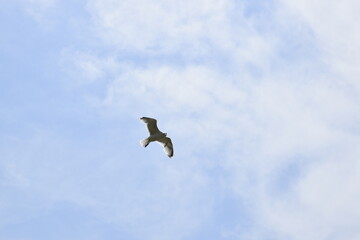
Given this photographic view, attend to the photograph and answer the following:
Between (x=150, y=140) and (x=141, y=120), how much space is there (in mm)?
2666

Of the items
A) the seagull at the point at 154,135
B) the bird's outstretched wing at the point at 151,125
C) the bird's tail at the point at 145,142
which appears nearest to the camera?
the bird's outstretched wing at the point at 151,125

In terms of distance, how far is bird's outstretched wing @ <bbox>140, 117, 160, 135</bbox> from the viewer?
78.5m

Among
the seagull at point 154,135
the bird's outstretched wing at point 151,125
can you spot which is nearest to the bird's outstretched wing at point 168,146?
the seagull at point 154,135

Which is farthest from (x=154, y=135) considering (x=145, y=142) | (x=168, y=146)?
(x=168, y=146)

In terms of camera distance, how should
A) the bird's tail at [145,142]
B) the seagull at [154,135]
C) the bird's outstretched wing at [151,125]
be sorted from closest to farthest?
the bird's outstretched wing at [151,125] < the seagull at [154,135] < the bird's tail at [145,142]

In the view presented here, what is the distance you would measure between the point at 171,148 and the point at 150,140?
352cm

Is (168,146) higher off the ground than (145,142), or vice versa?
(168,146)

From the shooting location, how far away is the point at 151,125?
79188 millimetres

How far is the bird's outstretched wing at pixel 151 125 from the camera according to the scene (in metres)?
78.5

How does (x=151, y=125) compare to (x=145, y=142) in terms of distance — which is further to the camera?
→ (x=145, y=142)

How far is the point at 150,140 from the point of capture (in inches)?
3150

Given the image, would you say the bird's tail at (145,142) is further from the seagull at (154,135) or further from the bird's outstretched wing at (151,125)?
the bird's outstretched wing at (151,125)

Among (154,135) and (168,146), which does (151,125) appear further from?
(168,146)

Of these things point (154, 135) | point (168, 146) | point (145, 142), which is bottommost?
point (145, 142)
